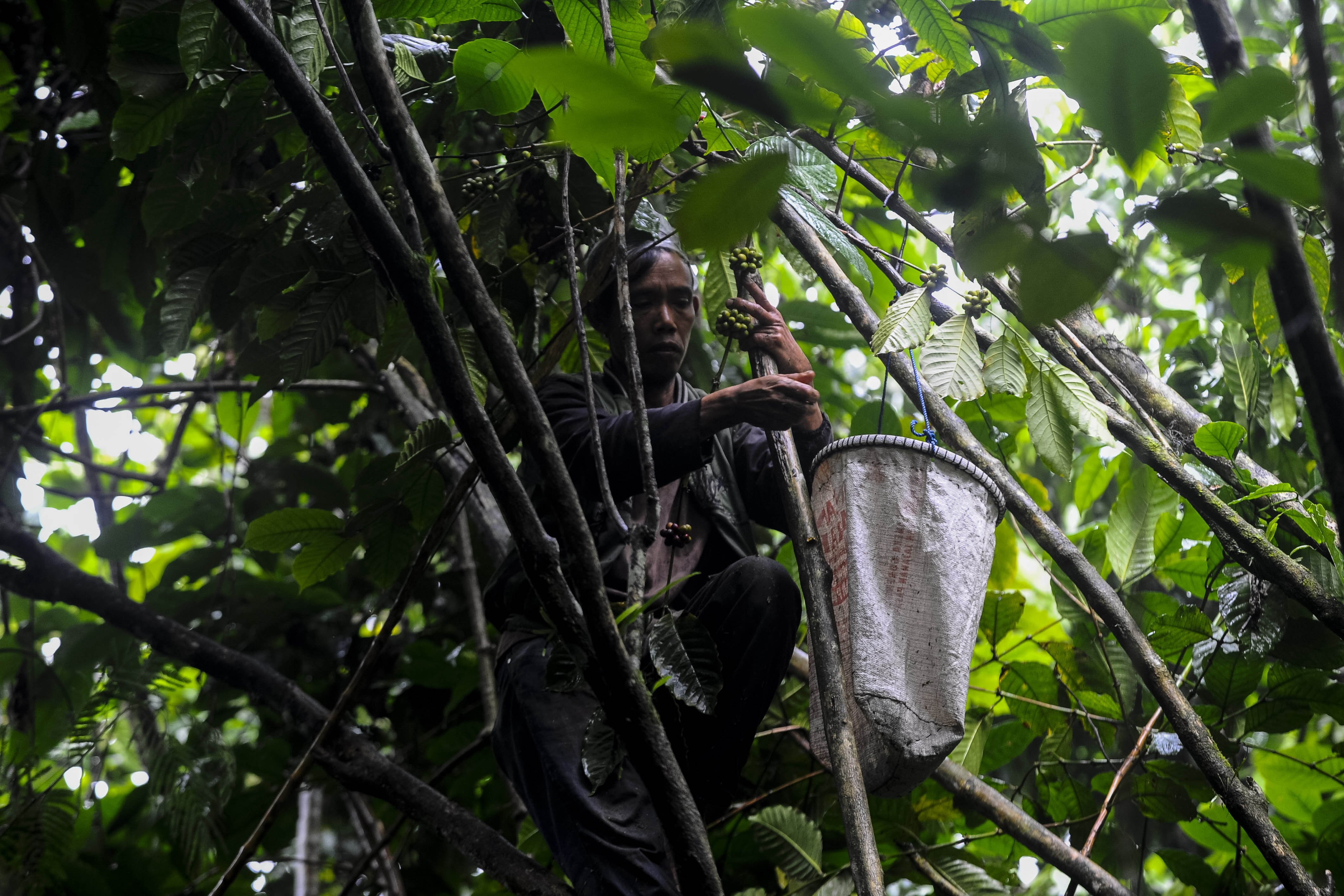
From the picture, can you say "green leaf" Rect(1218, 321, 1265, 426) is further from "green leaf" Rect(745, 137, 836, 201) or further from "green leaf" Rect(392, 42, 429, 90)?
"green leaf" Rect(392, 42, 429, 90)

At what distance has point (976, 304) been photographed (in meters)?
1.78

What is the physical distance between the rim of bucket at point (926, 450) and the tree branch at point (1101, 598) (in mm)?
132

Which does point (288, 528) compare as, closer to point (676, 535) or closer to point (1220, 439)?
point (676, 535)

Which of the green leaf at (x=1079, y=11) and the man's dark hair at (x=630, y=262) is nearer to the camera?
the green leaf at (x=1079, y=11)

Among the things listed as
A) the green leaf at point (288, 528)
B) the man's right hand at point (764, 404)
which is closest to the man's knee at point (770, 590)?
the man's right hand at point (764, 404)

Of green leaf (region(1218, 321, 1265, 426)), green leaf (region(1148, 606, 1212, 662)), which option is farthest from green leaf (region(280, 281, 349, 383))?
green leaf (region(1218, 321, 1265, 426))

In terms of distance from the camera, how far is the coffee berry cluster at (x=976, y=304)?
1.78 metres

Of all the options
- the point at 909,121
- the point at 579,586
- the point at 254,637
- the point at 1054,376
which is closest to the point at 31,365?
the point at 254,637

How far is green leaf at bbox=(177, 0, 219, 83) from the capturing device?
1.88 metres

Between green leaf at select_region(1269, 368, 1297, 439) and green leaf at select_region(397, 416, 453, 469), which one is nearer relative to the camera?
green leaf at select_region(397, 416, 453, 469)

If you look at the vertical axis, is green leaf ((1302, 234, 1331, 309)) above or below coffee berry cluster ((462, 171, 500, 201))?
below

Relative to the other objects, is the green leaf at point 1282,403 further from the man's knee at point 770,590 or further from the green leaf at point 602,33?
the green leaf at point 602,33

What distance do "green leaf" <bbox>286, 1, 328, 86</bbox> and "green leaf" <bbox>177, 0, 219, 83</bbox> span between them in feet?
0.58

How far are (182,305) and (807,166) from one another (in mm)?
1604
